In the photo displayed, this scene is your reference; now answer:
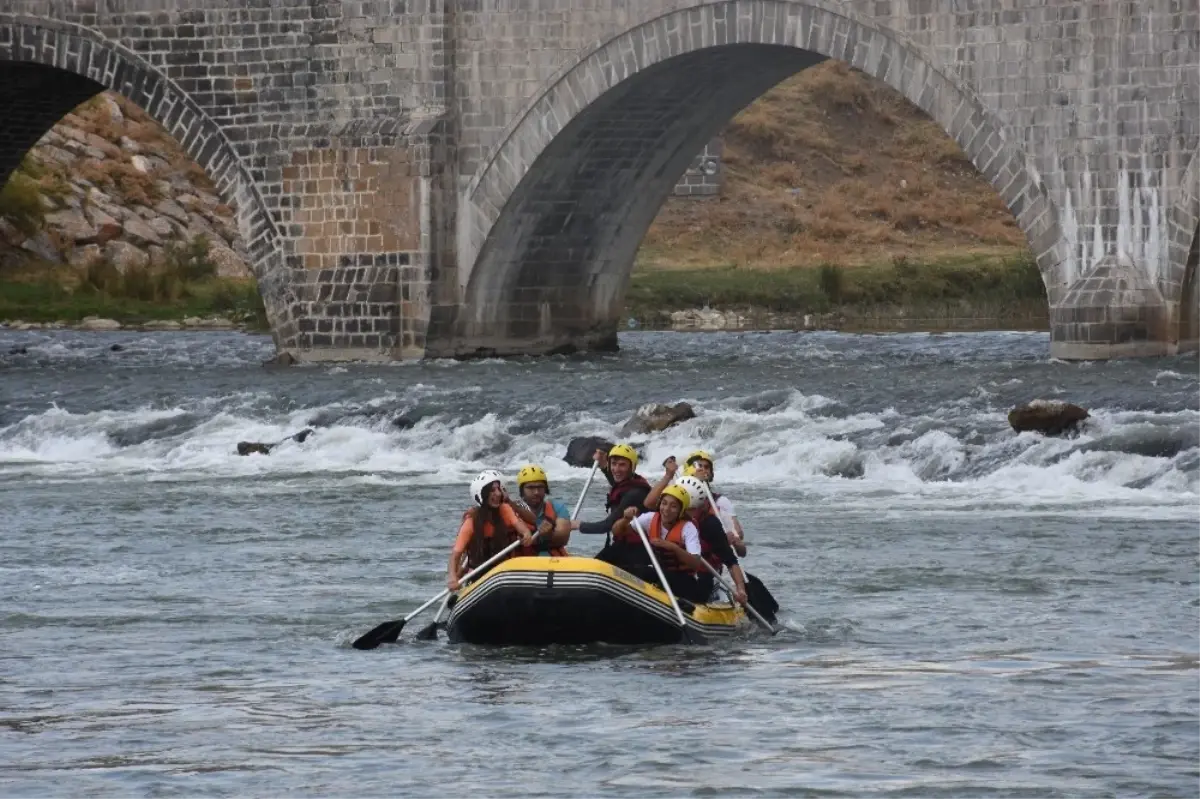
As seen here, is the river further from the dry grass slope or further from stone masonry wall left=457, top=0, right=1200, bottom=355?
the dry grass slope

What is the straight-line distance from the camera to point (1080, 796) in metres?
14.5

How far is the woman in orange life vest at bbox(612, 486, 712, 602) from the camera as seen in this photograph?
1966 centimetres

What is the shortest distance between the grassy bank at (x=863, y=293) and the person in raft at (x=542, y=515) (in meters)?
37.9

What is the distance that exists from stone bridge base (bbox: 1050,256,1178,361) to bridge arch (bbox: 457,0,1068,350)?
508 millimetres

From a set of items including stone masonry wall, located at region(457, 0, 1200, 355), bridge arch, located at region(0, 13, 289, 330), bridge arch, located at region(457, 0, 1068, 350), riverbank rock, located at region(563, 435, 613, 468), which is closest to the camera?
riverbank rock, located at region(563, 435, 613, 468)

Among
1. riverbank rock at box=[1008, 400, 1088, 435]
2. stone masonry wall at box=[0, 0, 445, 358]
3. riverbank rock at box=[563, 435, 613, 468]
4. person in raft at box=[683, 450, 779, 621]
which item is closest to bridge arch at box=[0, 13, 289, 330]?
stone masonry wall at box=[0, 0, 445, 358]

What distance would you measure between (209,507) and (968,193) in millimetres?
47922

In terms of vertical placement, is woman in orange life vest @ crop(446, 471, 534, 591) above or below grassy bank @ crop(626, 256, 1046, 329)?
below

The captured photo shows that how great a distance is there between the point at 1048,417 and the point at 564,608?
12260mm

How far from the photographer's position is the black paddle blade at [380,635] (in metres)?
19.4

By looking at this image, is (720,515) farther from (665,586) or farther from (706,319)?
(706,319)

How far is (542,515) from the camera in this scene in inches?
787

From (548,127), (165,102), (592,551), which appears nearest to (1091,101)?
(548,127)

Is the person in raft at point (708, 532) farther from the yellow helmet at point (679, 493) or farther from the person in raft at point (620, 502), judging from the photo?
the person in raft at point (620, 502)
